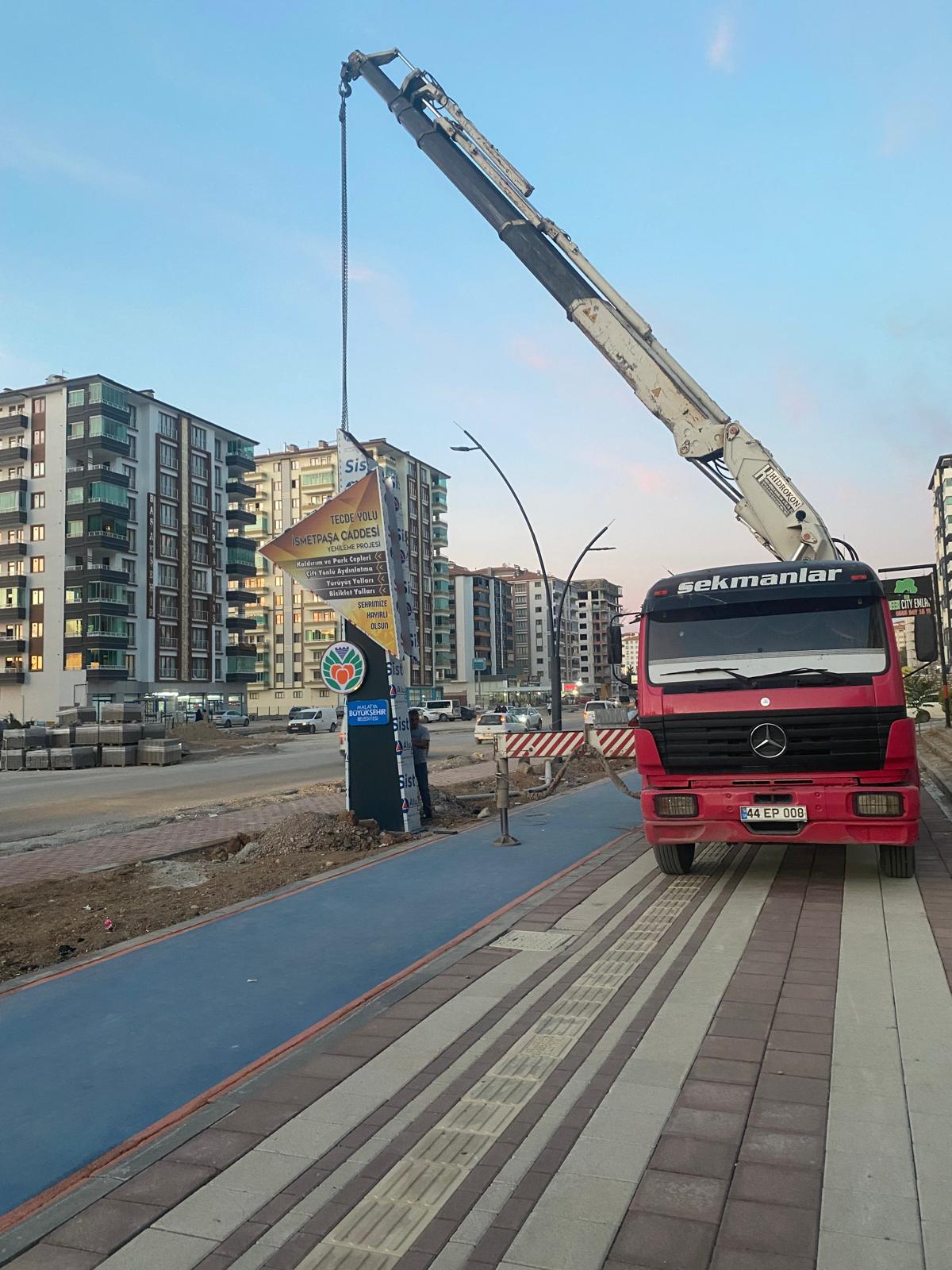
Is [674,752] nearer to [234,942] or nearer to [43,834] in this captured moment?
[234,942]

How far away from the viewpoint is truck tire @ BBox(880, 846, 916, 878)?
8203mm

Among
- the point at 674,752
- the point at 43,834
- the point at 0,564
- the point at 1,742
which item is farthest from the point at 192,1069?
the point at 0,564

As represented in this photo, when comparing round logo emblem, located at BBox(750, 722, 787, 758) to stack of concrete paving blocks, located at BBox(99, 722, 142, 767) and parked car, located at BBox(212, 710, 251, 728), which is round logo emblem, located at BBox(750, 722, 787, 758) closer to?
stack of concrete paving blocks, located at BBox(99, 722, 142, 767)

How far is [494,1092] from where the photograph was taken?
4.14m

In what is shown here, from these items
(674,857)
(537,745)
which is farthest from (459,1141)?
(537,745)

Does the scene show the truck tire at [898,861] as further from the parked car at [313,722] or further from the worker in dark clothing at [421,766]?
the parked car at [313,722]

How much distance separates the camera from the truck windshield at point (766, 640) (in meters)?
8.06

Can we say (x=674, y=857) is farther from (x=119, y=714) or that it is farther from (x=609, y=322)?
(x=119, y=714)

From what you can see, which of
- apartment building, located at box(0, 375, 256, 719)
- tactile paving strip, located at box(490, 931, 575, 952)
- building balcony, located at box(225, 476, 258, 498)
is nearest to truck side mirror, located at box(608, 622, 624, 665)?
tactile paving strip, located at box(490, 931, 575, 952)

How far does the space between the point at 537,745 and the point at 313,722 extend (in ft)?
153

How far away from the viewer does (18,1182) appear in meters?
3.59

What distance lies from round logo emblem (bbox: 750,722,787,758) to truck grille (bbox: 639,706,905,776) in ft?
0.09

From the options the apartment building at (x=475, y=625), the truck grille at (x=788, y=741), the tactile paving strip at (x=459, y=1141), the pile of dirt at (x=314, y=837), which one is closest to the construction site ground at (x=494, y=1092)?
the tactile paving strip at (x=459, y=1141)

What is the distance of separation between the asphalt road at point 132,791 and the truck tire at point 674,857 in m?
8.86
